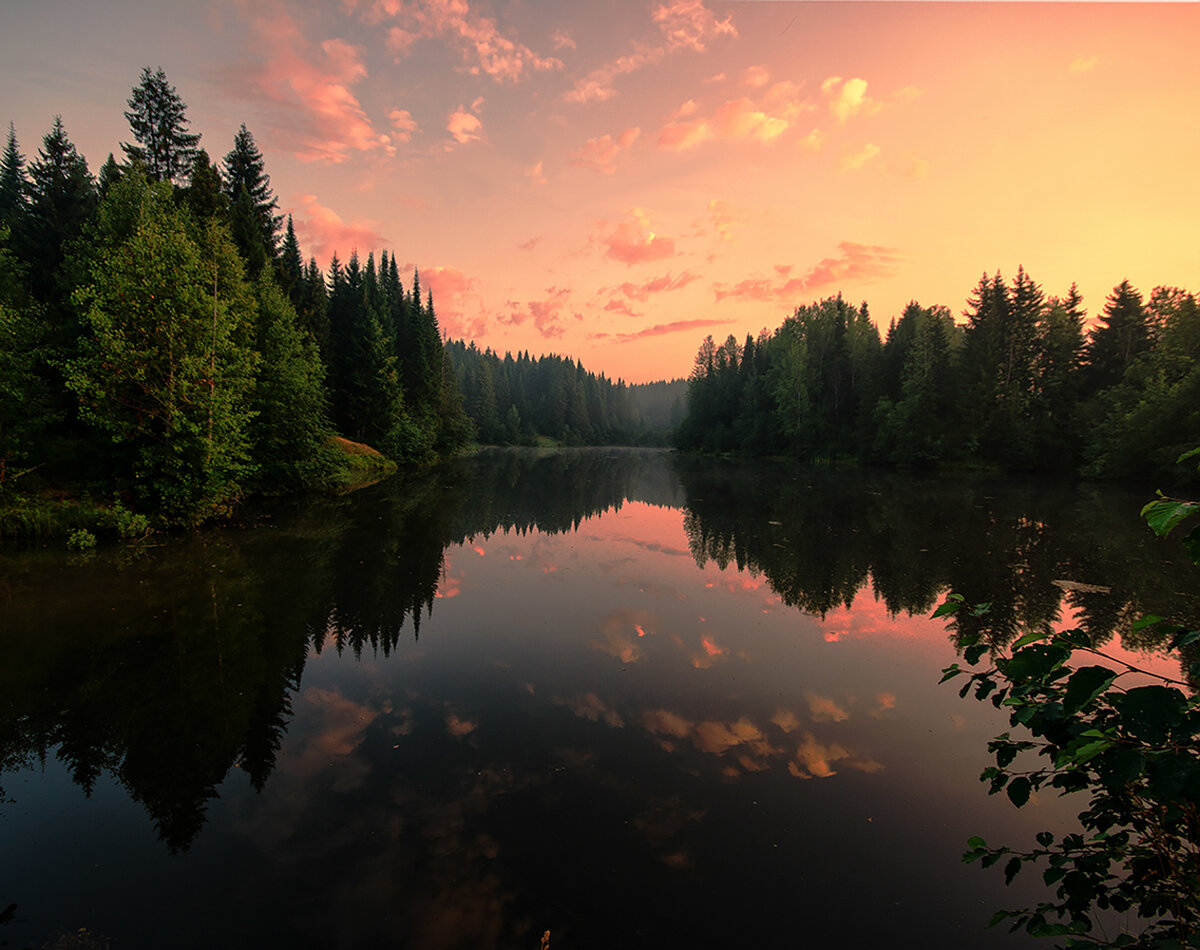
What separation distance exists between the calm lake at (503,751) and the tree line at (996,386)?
1259 inches

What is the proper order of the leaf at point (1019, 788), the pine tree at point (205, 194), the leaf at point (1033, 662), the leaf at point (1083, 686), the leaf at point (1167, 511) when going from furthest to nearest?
1. the pine tree at point (205, 194)
2. the leaf at point (1019, 788)
3. the leaf at point (1033, 662)
4. the leaf at point (1083, 686)
5. the leaf at point (1167, 511)

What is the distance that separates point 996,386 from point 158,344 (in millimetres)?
59482

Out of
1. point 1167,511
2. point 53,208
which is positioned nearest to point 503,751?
point 1167,511

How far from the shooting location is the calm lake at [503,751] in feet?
15.0

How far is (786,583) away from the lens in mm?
13898

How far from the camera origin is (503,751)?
6680 millimetres

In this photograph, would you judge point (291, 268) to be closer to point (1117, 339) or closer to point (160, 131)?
point (160, 131)

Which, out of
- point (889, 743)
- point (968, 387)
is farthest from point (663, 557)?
point (968, 387)

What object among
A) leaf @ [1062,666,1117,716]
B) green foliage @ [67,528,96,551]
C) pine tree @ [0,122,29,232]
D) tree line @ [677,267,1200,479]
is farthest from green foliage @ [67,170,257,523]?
tree line @ [677,267,1200,479]

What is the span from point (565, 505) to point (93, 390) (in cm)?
1863

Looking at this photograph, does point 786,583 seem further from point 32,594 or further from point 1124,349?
point 1124,349

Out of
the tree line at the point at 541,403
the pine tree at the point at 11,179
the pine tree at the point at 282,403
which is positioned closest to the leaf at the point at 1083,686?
the pine tree at the point at 282,403

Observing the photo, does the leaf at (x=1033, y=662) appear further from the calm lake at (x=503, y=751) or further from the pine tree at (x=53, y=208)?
the pine tree at (x=53, y=208)

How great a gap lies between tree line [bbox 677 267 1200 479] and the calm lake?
31986 mm
